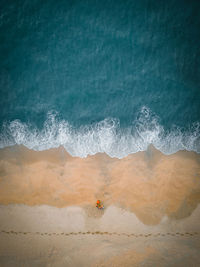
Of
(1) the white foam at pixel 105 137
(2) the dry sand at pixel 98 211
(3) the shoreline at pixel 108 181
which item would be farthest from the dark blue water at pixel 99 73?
(2) the dry sand at pixel 98 211

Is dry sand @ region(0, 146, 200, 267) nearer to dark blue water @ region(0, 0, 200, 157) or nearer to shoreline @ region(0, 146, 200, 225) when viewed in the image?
shoreline @ region(0, 146, 200, 225)

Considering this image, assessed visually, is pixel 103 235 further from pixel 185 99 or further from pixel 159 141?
pixel 185 99

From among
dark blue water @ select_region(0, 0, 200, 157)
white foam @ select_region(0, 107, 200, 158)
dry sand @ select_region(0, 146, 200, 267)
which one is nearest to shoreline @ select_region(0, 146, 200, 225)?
dry sand @ select_region(0, 146, 200, 267)

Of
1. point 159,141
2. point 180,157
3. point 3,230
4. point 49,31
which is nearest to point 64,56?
point 49,31

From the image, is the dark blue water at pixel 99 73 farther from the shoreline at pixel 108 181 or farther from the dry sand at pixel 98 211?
the dry sand at pixel 98 211

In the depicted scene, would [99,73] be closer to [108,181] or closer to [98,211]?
[108,181]
